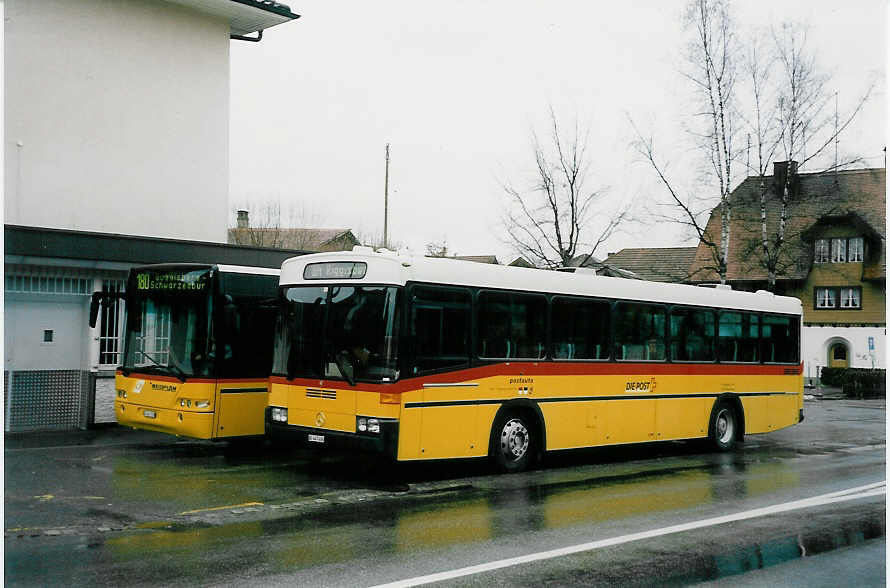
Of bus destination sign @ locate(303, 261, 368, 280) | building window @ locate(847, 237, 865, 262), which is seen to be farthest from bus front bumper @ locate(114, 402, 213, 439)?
building window @ locate(847, 237, 865, 262)

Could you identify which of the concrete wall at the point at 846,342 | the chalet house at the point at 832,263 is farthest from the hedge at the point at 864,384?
the chalet house at the point at 832,263

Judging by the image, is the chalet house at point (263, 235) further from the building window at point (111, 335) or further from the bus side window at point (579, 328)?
the bus side window at point (579, 328)

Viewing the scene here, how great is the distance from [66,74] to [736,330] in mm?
14840

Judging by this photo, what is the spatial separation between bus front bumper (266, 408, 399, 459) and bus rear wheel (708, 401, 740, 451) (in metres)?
7.62

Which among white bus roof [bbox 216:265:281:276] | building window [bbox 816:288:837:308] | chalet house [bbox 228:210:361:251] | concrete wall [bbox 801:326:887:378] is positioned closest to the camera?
white bus roof [bbox 216:265:281:276]

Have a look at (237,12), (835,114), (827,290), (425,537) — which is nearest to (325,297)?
(425,537)

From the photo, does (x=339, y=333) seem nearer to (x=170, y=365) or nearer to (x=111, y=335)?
(x=170, y=365)

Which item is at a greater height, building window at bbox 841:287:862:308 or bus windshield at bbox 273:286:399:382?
building window at bbox 841:287:862:308

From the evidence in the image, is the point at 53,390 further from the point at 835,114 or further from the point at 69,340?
the point at 835,114

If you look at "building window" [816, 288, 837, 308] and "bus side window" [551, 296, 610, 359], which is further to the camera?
"building window" [816, 288, 837, 308]

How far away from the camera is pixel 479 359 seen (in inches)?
497

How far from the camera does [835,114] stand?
35.0 meters

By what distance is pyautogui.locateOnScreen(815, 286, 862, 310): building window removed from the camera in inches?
2202

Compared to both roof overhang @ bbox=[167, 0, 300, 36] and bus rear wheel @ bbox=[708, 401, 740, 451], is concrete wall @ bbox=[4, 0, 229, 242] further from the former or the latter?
bus rear wheel @ bbox=[708, 401, 740, 451]
